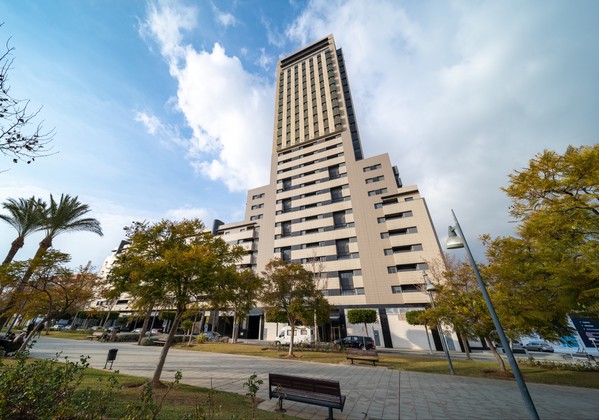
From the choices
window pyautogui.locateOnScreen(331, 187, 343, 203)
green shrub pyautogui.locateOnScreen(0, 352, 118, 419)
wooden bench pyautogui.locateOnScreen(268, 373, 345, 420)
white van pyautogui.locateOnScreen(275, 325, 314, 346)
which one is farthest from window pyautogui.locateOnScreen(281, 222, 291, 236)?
green shrub pyautogui.locateOnScreen(0, 352, 118, 419)

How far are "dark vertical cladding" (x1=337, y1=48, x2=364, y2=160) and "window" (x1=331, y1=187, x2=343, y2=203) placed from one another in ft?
29.9

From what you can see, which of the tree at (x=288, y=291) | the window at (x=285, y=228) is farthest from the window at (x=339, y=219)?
the tree at (x=288, y=291)

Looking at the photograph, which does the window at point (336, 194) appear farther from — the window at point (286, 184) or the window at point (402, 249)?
the window at point (402, 249)

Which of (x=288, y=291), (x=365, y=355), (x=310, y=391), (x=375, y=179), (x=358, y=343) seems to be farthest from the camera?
(x=375, y=179)

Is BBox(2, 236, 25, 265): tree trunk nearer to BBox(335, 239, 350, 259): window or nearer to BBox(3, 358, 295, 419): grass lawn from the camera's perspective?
BBox(3, 358, 295, 419): grass lawn

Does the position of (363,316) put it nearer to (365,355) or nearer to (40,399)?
(365,355)

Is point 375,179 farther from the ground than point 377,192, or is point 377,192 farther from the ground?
point 375,179

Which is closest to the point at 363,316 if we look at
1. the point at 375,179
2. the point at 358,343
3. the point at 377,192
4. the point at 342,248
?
the point at 358,343

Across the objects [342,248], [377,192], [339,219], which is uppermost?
[377,192]

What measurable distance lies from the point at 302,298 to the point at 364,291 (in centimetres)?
1627

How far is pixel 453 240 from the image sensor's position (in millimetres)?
8266

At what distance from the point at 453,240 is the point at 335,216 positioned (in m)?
34.8

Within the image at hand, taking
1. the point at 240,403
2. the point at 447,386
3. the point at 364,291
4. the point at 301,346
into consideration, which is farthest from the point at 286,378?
the point at 364,291

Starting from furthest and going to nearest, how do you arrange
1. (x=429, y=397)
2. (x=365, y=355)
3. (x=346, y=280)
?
(x=346, y=280) → (x=365, y=355) → (x=429, y=397)
